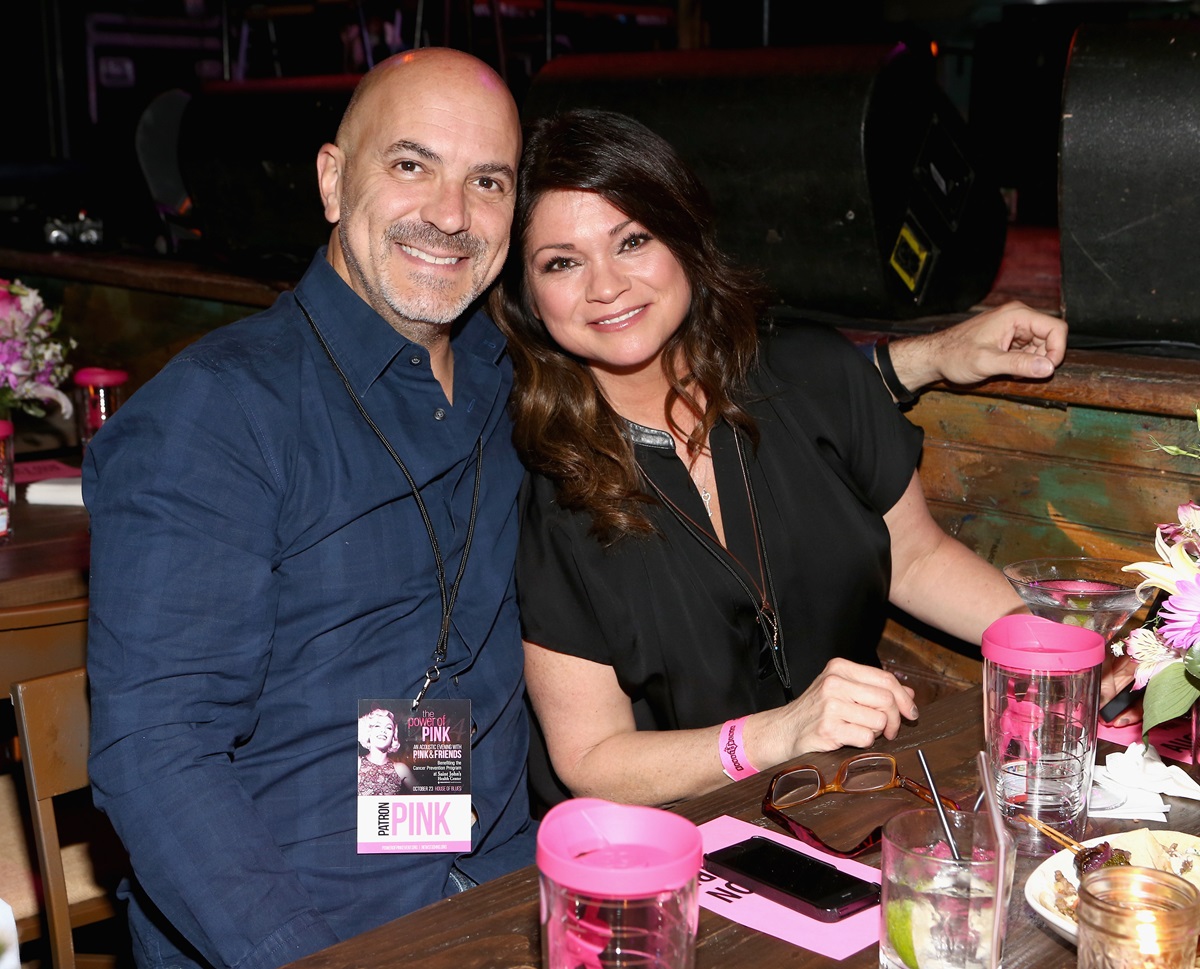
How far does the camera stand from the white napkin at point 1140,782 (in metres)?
1.49

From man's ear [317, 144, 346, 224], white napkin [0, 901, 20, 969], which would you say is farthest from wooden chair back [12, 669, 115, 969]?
man's ear [317, 144, 346, 224]

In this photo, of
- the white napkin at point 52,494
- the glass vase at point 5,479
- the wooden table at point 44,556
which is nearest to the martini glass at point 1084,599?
the wooden table at point 44,556

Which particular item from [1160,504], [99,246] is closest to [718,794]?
[1160,504]

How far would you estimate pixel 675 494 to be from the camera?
7.03 feet

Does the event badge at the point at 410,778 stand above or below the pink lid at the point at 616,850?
below

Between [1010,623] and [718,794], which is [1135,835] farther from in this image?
[718,794]

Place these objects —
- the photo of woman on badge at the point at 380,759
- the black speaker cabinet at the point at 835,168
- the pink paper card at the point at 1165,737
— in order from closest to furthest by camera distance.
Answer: the pink paper card at the point at 1165,737
the photo of woman on badge at the point at 380,759
the black speaker cabinet at the point at 835,168

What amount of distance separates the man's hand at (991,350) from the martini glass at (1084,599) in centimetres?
66

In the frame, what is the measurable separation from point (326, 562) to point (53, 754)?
1.62 feet

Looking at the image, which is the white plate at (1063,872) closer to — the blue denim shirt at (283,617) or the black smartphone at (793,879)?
the black smartphone at (793,879)

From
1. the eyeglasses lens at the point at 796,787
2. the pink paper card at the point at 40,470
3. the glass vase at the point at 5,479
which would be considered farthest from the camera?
the pink paper card at the point at 40,470

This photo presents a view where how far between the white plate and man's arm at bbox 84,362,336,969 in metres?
0.87

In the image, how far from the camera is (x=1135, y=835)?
1364mm

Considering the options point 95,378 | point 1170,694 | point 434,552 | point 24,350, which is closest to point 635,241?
point 434,552
